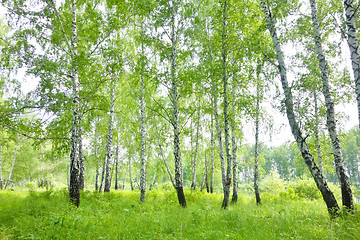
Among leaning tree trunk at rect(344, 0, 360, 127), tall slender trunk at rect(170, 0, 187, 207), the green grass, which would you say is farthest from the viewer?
tall slender trunk at rect(170, 0, 187, 207)

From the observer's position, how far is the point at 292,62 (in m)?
7.48

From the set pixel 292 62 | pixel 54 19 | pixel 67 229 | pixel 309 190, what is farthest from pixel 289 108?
pixel 309 190

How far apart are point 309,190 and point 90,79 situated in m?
16.1

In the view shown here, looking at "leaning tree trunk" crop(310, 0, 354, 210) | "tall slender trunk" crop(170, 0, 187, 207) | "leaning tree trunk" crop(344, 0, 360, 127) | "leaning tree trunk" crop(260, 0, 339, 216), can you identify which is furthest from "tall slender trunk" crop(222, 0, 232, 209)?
"leaning tree trunk" crop(344, 0, 360, 127)

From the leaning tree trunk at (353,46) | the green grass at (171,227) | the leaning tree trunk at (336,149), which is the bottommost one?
the green grass at (171,227)

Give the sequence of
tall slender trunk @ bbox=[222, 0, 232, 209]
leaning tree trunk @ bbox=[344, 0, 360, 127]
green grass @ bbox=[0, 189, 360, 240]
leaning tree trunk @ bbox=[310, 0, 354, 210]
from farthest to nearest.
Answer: tall slender trunk @ bbox=[222, 0, 232, 209] < leaning tree trunk @ bbox=[310, 0, 354, 210] < leaning tree trunk @ bbox=[344, 0, 360, 127] < green grass @ bbox=[0, 189, 360, 240]

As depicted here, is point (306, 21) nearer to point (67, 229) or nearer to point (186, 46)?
point (186, 46)

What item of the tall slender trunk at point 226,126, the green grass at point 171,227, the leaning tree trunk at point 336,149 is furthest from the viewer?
the tall slender trunk at point 226,126

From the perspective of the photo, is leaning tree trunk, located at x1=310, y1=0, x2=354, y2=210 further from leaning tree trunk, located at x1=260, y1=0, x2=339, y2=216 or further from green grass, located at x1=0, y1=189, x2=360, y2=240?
green grass, located at x1=0, y1=189, x2=360, y2=240

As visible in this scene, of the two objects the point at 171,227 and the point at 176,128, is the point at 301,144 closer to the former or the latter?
the point at 171,227

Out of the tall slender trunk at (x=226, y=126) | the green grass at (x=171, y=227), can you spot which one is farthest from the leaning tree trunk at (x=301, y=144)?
the tall slender trunk at (x=226, y=126)

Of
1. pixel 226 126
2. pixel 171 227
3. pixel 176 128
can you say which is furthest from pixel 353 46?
pixel 171 227

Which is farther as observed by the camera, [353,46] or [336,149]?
[336,149]

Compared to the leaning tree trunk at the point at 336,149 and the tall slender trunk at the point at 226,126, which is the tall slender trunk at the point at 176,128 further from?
the leaning tree trunk at the point at 336,149
